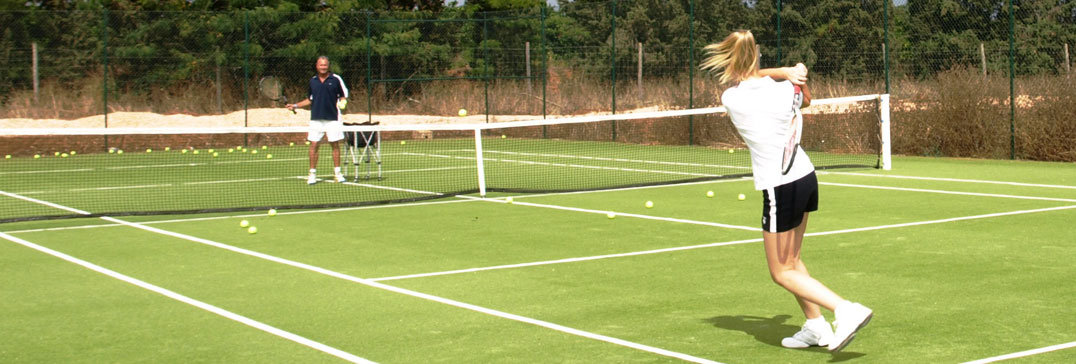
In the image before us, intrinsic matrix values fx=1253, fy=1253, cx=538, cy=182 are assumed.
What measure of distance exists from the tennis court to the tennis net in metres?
0.97

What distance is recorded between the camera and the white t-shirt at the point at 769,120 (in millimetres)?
5590

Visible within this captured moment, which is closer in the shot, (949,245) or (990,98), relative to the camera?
(949,245)

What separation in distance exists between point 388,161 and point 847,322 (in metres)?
15.4

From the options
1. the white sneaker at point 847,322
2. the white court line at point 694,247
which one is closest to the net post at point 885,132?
the white court line at point 694,247

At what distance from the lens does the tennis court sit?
20.0 feet

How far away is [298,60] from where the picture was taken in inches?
1235

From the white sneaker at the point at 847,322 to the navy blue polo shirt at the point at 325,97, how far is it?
10855mm

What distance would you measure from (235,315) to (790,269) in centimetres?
316

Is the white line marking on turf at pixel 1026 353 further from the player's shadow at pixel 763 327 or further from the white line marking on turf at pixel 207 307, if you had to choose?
the white line marking on turf at pixel 207 307

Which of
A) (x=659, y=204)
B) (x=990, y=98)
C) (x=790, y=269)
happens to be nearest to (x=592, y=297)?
(x=790, y=269)

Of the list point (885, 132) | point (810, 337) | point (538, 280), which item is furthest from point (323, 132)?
point (810, 337)

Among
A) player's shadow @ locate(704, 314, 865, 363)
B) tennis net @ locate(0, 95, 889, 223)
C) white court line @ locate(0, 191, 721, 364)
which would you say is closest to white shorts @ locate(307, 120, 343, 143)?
tennis net @ locate(0, 95, 889, 223)

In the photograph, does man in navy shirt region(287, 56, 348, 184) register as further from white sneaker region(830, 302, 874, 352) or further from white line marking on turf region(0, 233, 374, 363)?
white sneaker region(830, 302, 874, 352)

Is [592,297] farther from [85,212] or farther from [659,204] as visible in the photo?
[85,212]
